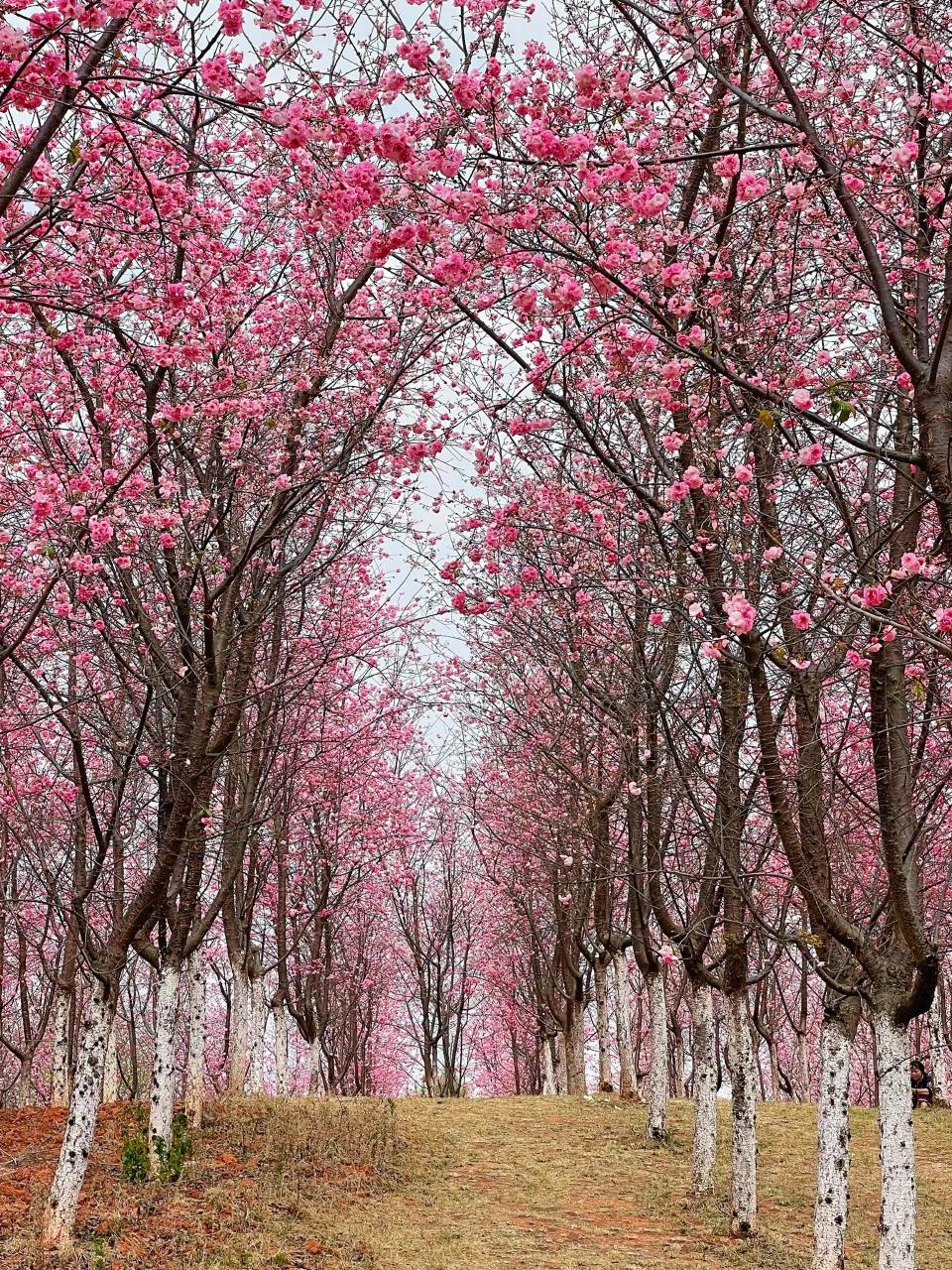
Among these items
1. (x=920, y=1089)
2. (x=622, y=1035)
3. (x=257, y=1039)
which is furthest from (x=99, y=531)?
(x=920, y=1089)

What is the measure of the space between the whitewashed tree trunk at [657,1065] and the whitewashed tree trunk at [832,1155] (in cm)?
509

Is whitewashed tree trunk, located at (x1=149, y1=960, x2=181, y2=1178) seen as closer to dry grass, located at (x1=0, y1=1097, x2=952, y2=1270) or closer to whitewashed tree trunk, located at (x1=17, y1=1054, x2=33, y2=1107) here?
dry grass, located at (x1=0, y1=1097, x2=952, y2=1270)

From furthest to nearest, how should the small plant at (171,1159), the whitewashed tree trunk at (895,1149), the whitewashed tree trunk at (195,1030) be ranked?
the whitewashed tree trunk at (195,1030), the small plant at (171,1159), the whitewashed tree trunk at (895,1149)

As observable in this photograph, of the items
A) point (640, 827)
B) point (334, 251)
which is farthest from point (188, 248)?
point (640, 827)

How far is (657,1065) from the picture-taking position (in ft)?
43.4

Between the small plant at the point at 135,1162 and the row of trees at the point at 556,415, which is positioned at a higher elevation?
the row of trees at the point at 556,415

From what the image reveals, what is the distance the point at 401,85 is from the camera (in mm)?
4484

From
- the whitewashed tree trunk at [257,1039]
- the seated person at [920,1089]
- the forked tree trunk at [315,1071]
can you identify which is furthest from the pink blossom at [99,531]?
the seated person at [920,1089]

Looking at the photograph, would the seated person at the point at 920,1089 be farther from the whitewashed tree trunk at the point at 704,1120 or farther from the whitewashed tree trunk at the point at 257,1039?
the whitewashed tree trunk at the point at 257,1039

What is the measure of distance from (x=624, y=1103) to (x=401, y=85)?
1650 centimetres

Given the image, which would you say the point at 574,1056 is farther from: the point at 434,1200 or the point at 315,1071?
the point at 434,1200

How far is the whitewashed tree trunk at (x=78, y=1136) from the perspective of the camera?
700 centimetres

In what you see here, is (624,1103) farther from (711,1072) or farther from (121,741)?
(121,741)

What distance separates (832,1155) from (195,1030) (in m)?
8.62
